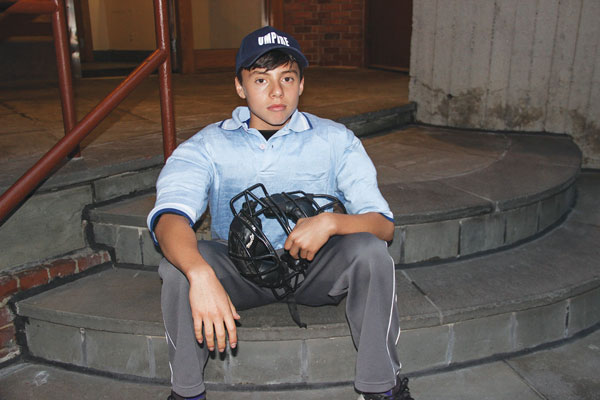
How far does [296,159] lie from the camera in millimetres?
1818

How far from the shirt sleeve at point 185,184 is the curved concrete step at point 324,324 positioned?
55 centimetres

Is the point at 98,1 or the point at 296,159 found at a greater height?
the point at 98,1

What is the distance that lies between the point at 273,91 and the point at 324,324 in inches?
33.3

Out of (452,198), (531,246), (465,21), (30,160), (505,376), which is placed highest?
(465,21)

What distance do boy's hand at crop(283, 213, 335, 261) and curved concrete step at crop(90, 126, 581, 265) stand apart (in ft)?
2.80

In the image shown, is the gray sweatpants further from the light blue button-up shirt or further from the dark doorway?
the dark doorway

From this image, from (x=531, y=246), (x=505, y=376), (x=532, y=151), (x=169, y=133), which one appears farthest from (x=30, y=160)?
(x=532, y=151)

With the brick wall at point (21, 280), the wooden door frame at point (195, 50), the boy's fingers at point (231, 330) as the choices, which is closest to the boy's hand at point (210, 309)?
the boy's fingers at point (231, 330)

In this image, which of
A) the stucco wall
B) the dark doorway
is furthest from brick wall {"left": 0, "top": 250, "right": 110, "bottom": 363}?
the dark doorway

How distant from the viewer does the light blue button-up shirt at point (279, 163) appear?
1751mm

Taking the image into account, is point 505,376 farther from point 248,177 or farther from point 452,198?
point 248,177

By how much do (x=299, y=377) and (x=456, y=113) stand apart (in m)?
2.89

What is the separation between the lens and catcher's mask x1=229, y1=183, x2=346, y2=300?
153 cm

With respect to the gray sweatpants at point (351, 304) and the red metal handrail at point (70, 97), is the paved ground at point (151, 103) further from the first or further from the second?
the gray sweatpants at point (351, 304)
